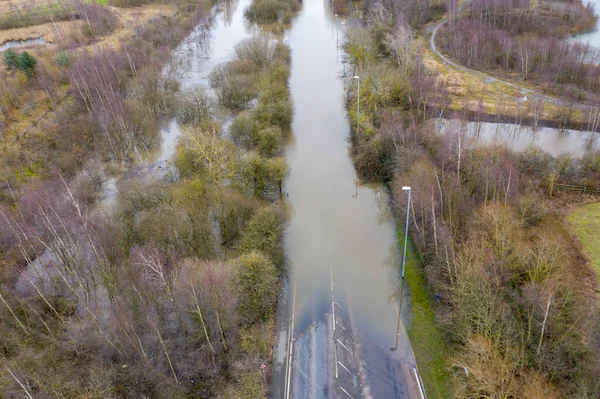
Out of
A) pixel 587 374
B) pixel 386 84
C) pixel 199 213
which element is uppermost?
pixel 386 84

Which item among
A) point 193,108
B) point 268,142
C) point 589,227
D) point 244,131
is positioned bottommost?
point 589,227

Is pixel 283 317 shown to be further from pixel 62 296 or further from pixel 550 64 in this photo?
pixel 550 64

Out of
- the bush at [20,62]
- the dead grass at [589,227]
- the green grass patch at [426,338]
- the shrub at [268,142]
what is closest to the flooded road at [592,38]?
the dead grass at [589,227]

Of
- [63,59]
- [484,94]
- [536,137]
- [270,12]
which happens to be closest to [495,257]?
[536,137]

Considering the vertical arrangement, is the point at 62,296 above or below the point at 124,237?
below

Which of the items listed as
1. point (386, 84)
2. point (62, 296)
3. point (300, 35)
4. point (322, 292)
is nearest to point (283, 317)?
point (322, 292)

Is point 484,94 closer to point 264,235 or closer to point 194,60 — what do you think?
point 264,235
